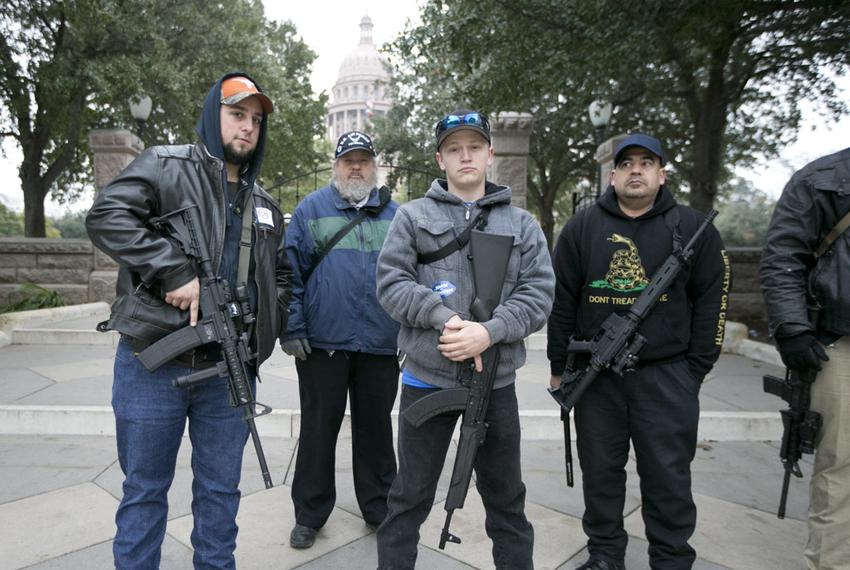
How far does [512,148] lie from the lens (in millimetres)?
9156

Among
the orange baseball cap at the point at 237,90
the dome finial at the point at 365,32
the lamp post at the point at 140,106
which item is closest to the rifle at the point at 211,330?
the orange baseball cap at the point at 237,90

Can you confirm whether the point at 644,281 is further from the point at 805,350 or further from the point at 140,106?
the point at 140,106

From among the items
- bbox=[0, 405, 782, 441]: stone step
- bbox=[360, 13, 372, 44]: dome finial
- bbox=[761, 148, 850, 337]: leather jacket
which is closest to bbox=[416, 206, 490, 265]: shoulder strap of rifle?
bbox=[761, 148, 850, 337]: leather jacket

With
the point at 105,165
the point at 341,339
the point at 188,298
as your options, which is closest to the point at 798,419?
the point at 341,339

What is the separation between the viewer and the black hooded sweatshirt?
262 cm

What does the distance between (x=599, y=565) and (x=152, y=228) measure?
248cm

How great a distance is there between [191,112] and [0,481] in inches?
495

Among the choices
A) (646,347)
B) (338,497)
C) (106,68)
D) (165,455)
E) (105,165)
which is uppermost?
(106,68)

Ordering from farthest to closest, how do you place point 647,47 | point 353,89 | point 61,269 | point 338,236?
point 353,89
point 61,269
point 647,47
point 338,236

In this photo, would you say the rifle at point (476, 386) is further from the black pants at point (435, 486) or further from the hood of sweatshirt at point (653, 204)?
the hood of sweatshirt at point (653, 204)

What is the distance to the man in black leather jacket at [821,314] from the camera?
2.41 m

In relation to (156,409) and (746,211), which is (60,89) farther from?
(746,211)

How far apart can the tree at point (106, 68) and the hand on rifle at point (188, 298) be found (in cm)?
847

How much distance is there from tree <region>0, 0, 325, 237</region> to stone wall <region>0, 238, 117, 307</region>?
11.0ft
